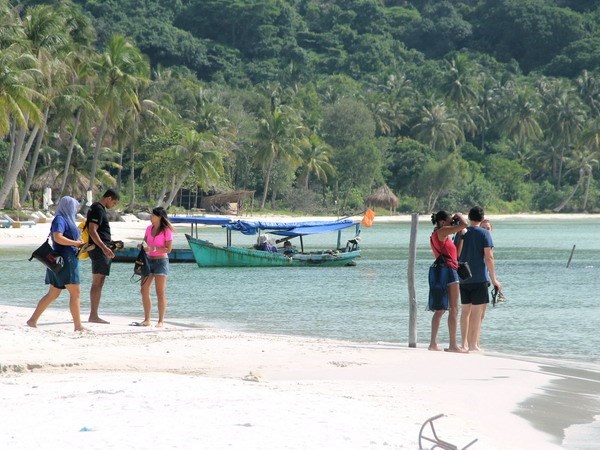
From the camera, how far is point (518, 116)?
97.4 metres

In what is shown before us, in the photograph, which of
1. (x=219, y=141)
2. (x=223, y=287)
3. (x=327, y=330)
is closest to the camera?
(x=327, y=330)

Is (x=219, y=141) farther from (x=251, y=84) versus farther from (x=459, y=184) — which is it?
(x=251, y=84)

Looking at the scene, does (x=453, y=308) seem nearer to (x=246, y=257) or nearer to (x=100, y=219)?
(x=100, y=219)

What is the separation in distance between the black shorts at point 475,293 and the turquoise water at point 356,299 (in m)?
2.27

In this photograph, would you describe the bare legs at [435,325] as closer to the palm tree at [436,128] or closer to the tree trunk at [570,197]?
the palm tree at [436,128]

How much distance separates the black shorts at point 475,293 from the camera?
12.0m

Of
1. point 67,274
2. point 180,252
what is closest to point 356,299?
point 67,274

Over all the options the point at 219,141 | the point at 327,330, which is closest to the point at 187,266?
the point at 327,330

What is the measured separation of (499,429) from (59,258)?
5.66 m

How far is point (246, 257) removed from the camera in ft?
111

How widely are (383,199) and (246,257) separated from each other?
50417 millimetres

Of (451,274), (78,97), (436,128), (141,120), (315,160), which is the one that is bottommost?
(451,274)

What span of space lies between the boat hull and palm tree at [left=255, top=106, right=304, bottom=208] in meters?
38.1

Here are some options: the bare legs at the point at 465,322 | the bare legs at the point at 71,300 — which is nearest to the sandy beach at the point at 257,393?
the bare legs at the point at 71,300
